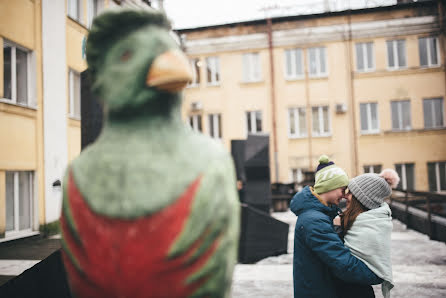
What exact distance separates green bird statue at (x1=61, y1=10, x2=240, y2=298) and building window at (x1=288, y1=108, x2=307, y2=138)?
689 inches

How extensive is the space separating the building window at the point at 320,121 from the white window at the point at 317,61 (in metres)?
1.58

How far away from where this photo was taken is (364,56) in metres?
17.9

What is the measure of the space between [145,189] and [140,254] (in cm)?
17

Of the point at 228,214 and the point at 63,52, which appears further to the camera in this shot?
the point at 63,52

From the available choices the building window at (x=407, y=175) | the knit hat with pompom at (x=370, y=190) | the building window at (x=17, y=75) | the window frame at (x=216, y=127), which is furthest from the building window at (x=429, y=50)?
the knit hat with pompom at (x=370, y=190)

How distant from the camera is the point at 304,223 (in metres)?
2.35

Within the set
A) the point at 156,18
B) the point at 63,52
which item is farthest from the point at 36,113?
the point at 156,18

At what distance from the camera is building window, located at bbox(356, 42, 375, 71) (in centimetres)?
1788

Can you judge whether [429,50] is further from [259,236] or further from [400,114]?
[259,236]

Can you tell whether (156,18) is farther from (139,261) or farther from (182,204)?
(139,261)

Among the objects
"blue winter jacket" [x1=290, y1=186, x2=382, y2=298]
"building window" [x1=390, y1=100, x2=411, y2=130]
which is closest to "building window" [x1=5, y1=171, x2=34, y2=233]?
"blue winter jacket" [x1=290, y1=186, x2=382, y2=298]

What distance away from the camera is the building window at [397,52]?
17.6 meters

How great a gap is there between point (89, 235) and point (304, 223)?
1509 mm

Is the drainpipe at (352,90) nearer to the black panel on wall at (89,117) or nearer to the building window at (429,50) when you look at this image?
the building window at (429,50)
